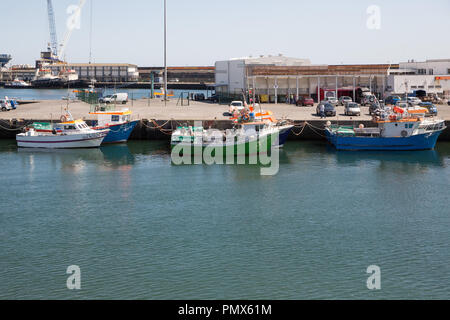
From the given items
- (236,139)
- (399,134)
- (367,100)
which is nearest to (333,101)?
(367,100)

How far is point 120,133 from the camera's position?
4909 centimetres

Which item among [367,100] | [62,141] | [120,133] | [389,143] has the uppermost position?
[367,100]

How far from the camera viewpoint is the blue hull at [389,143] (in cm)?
4488

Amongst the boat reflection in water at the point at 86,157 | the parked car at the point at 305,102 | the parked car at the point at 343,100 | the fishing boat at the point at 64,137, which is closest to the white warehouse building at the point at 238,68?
the parked car at the point at 305,102

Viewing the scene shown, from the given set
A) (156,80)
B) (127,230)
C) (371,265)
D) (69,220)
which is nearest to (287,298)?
(371,265)

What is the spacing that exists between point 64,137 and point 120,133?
481 cm

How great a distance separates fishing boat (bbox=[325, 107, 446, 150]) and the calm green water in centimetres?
369

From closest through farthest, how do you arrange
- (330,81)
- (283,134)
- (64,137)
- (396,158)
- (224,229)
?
(224,229), (396,158), (283,134), (64,137), (330,81)

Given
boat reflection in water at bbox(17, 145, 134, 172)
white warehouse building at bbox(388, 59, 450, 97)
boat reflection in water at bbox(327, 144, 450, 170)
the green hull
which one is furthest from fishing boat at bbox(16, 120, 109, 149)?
white warehouse building at bbox(388, 59, 450, 97)

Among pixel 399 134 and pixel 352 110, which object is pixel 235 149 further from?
pixel 352 110

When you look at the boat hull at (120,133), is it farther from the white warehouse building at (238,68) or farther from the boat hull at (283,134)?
the white warehouse building at (238,68)

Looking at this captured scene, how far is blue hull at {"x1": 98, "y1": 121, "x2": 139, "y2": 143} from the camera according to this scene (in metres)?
48.7

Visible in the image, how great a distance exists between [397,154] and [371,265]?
957 inches

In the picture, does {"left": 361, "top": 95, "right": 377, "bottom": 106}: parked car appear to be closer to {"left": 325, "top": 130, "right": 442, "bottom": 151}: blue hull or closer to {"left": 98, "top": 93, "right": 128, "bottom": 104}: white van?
{"left": 325, "top": 130, "right": 442, "bottom": 151}: blue hull
